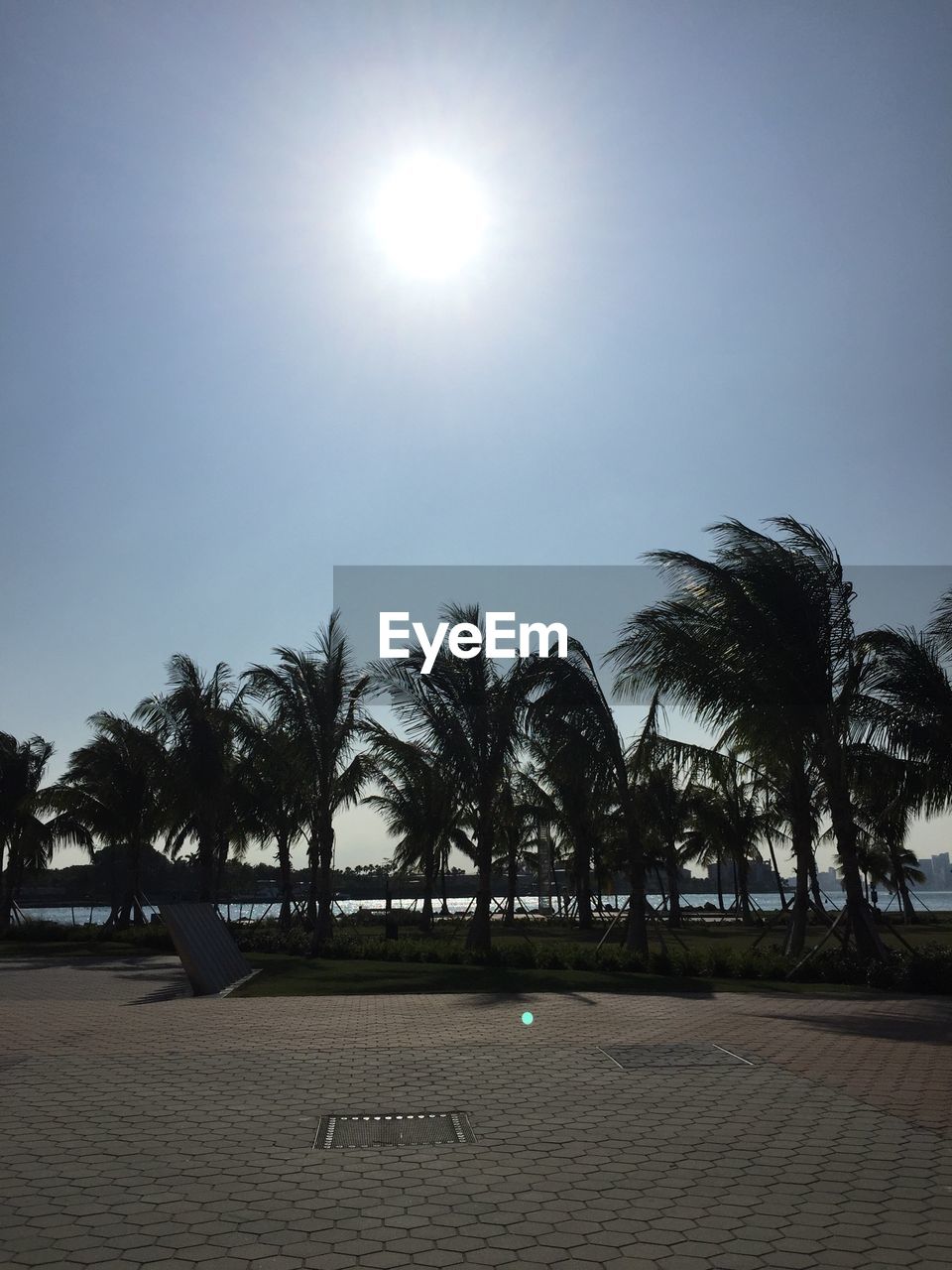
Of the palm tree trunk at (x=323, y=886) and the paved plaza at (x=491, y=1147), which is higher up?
the palm tree trunk at (x=323, y=886)

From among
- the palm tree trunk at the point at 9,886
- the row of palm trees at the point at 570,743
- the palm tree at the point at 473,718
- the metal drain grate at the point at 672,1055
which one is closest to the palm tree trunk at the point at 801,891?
the row of palm trees at the point at 570,743

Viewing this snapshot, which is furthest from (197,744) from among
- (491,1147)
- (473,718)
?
(491,1147)

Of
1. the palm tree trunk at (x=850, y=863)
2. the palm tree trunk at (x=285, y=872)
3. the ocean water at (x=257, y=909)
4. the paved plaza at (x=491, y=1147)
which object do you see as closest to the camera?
the paved plaza at (x=491, y=1147)

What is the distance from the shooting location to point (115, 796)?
30.1 metres

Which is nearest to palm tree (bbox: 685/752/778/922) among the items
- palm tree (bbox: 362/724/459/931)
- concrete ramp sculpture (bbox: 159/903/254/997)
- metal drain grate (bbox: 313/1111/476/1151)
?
palm tree (bbox: 362/724/459/931)

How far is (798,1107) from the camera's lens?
656 cm

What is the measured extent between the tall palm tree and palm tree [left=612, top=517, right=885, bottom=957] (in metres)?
18.4

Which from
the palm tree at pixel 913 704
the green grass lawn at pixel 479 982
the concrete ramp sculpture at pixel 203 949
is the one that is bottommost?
the green grass lawn at pixel 479 982

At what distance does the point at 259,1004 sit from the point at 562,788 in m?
21.4

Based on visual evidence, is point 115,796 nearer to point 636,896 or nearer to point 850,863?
point 636,896

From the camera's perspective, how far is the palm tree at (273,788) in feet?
84.2

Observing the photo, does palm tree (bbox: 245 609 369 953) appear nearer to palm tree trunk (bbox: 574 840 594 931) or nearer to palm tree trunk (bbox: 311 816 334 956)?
→ palm tree trunk (bbox: 311 816 334 956)

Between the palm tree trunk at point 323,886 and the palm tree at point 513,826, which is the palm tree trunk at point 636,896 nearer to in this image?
the palm tree at point 513,826

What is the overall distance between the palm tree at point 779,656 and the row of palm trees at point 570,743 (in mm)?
30
